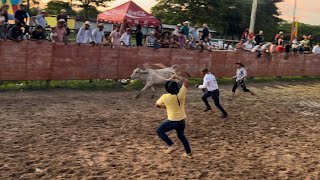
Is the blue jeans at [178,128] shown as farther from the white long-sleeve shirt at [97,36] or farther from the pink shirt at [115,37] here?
the pink shirt at [115,37]

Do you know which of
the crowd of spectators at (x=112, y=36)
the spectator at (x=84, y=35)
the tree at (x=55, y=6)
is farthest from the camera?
the tree at (x=55, y=6)

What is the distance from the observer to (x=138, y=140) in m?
9.14

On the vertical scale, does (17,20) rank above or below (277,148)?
above

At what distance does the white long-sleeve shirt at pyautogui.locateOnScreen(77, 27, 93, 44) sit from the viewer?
647 inches

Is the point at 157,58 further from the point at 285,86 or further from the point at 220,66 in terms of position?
the point at 285,86

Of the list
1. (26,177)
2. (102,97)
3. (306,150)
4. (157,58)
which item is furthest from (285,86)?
(26,177)

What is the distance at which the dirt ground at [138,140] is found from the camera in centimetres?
721

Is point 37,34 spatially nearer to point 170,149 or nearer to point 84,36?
point 84,36

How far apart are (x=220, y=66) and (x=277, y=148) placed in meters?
12.8

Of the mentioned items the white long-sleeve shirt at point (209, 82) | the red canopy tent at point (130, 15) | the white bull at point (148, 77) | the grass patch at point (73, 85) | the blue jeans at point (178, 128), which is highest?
the red canopy tent at point (130, 15)

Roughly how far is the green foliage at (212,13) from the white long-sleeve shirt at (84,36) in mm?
35033

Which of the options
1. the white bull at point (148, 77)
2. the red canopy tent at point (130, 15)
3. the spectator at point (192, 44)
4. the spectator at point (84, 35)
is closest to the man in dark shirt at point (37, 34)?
the spectator at point (84, 35)

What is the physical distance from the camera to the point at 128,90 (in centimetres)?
1658

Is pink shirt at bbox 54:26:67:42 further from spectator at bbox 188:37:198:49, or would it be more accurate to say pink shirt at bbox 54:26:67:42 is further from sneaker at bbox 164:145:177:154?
sneaker at bbox 164:145:177:154
